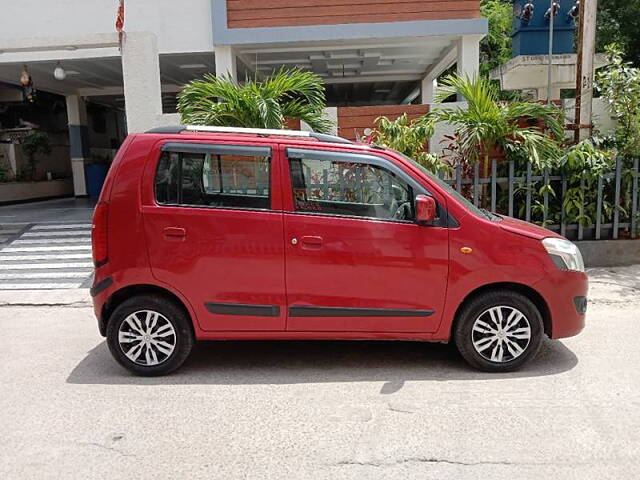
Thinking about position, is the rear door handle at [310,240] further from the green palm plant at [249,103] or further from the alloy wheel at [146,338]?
the green palm plant at [249,103]

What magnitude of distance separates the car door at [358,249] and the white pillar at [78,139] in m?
14.7

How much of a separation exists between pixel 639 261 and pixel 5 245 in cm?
1013

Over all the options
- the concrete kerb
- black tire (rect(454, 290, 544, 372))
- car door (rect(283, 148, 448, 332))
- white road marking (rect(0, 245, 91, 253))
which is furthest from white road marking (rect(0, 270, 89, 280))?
black tire (rect(454, 290, 544, 372))

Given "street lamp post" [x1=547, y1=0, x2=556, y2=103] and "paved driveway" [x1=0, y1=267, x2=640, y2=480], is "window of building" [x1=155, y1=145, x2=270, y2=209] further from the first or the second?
"street lamp post" [x1=547, y1=0, x2=556, y2=103]

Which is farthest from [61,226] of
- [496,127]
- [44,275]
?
[496,127]

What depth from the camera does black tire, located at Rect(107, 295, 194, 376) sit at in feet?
14.5

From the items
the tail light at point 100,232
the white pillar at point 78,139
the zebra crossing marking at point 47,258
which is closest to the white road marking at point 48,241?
the zebra crossing marking at point 47,258

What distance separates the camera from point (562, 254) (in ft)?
14.4

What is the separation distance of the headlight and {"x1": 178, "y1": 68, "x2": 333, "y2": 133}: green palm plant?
4.28 metres

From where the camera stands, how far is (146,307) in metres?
4.40

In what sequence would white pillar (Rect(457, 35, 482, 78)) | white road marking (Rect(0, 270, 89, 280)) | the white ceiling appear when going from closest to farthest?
white road marking (Rect(0, 270, 89, 280)), white pillar (Rect(457, 35, 482, 78)), the white ceiling

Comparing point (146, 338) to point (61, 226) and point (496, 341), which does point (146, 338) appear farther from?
point (61, 226)

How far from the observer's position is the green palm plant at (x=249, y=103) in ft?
24.7

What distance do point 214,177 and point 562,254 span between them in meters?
2.84
